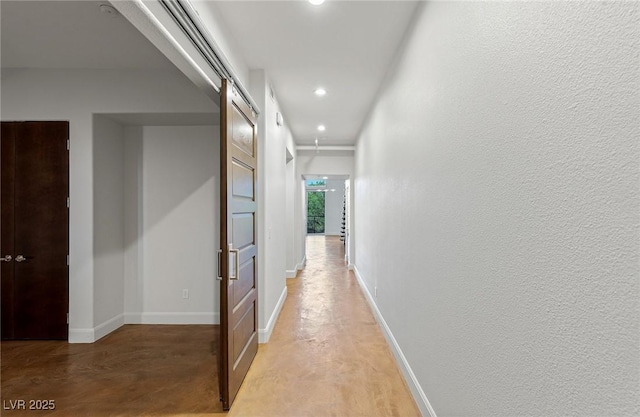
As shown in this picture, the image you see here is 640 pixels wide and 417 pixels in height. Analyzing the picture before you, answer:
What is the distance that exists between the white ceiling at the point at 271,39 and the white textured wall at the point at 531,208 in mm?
587

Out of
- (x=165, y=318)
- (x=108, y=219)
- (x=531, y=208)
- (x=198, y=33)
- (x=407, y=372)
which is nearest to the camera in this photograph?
(x=531, y=208)

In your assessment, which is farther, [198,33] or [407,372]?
[407,372]

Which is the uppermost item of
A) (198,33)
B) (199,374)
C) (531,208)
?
(198,33)

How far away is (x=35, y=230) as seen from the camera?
10.9 feet

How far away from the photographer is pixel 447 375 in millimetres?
1670

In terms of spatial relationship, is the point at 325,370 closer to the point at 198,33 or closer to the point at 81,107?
the point at 198,33

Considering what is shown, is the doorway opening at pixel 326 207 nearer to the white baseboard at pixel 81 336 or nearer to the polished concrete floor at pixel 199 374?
the polished concrete floor at pixel 199 374

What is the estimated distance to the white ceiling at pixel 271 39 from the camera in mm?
2236

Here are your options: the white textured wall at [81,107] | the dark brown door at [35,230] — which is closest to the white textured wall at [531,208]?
the white textured wall at [81,107]

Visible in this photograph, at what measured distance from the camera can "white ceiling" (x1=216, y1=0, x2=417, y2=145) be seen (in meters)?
2.21

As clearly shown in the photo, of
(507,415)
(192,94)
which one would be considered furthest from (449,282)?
(192,94)

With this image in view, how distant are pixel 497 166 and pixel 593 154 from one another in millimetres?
423

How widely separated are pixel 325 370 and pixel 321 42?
275 centimetres

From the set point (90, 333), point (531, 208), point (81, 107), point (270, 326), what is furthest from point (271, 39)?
point (90, 333)
